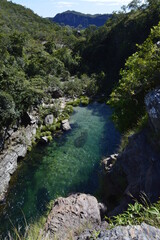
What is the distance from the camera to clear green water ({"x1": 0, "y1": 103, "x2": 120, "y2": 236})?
14.1 meters

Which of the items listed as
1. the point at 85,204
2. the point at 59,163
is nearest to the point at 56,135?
the point at 59,163

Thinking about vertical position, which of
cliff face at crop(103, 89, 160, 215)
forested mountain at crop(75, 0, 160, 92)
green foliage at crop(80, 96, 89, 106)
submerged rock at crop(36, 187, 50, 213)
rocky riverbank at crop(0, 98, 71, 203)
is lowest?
submerged rock at crop(36, 187, 50, 213)

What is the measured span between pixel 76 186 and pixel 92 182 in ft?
4.39

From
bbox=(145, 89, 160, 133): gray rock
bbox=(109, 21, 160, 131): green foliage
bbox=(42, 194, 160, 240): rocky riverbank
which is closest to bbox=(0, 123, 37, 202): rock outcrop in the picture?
bbox=(42, 194, 160, 240): rocky riverbank

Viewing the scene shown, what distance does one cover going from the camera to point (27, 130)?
72.9ft

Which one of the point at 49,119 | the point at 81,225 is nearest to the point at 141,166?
the point at 81,225

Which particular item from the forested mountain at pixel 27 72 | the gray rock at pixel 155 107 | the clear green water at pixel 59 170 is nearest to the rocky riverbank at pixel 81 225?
the gray rock at pixel 155 107

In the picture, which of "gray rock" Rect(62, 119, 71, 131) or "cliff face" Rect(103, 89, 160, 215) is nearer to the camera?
"cliff face" Rect(103, 89, 160, 215)

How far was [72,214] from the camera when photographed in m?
8.36

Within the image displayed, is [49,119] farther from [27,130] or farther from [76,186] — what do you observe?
Result: [76,186]

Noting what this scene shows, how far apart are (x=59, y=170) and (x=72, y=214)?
30.7ft

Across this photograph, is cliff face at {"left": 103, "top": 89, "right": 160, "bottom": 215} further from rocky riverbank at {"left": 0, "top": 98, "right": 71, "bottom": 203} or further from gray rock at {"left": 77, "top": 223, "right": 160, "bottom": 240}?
rocky riverbank at {"left": 0, "top": 98, "right": 71, "bottom": 203}

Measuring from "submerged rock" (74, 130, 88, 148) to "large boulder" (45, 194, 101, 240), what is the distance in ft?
37.3

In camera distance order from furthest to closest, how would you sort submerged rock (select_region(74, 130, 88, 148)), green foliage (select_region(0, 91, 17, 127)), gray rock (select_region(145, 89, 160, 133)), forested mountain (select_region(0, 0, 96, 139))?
submerged rock (select_region(74, 130, 88, 148)) → forested mountain (select_region(0, 0, 96, 139)) → green foliage (select_region(0, 91, 17, 127)) → gray rock (select_region(145, 89, 160, 133))
